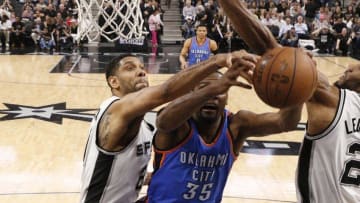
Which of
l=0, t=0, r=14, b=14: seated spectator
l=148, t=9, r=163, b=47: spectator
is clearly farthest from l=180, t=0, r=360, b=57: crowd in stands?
l=0, t=0, r=14, b=14: seated spectator

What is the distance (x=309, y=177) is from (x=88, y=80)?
977cm

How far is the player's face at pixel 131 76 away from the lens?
309cm

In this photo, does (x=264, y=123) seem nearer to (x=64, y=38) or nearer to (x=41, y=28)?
(x=64, y=38)

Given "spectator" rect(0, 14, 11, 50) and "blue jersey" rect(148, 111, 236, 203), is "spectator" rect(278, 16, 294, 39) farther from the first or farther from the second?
"blue jersey" rect(148, 111, 236, 203)

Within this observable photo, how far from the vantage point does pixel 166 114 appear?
2.65 metres

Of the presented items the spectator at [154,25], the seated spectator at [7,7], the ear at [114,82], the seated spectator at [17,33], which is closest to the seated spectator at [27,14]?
the seated spectator at [7,7]

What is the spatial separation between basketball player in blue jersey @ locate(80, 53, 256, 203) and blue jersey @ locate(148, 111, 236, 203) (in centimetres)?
14

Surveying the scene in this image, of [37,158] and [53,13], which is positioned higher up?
[53,13]

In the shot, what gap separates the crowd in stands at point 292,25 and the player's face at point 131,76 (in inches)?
576

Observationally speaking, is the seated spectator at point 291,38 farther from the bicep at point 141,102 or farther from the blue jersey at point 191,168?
the bicep at point 141,102

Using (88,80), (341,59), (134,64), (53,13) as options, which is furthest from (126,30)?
(134,64)

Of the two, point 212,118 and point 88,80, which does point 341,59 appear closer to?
point 88,80

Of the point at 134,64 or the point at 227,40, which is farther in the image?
the point at 227,40

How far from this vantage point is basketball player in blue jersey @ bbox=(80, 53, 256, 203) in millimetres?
2691
